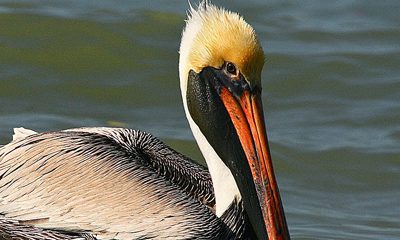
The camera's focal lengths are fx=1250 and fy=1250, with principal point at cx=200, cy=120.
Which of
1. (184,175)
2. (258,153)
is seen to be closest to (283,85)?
(184,175)

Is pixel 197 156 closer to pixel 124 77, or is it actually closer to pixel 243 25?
pixel 124 77

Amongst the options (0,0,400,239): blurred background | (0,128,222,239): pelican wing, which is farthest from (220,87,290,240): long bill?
(0,0,400,239): blurred background

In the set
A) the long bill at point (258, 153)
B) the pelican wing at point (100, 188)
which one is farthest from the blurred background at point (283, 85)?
the long bill at point (258, 153)

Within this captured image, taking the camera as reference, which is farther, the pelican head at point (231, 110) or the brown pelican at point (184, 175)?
the brown pelican at point (184, 175)

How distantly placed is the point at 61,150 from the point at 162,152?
532mm

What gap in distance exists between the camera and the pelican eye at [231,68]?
5652 mm

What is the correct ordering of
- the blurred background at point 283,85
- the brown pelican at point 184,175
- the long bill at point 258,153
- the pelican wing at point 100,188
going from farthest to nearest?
the blurred background at point 283,85 → the pelican wing at point 100,188 → the brown pelican at point 184,175 → the long bill at point 258,153

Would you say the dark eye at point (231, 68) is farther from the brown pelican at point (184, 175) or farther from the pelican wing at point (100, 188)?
the pelican wing at point (100, 188)

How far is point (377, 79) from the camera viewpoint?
9.41 m

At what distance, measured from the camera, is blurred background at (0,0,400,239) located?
794 cm

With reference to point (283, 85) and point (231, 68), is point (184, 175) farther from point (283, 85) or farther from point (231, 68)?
point (283, 85)

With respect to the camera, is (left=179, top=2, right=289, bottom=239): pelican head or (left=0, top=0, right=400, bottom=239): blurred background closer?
(left=179, top=2, right=289, bottom=239): pelican head

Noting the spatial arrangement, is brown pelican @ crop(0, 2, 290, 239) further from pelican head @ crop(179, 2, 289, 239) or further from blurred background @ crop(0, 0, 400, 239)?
blurred background @ crop(0, 0, 400, 239)

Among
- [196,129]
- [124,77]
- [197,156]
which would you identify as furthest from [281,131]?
[196,129]
